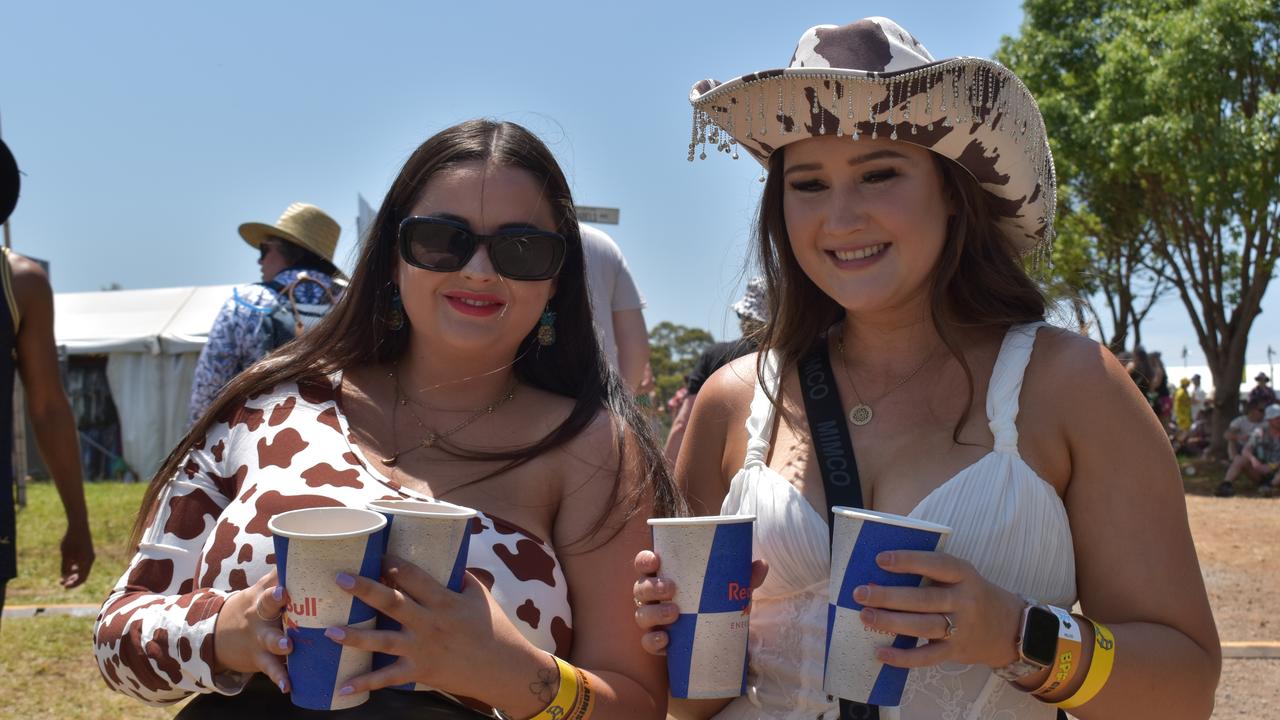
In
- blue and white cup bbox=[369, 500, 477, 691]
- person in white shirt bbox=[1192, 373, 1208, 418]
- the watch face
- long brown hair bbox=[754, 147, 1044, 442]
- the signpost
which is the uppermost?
the signpost

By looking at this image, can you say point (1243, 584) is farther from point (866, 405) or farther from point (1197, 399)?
point (1197, 399)

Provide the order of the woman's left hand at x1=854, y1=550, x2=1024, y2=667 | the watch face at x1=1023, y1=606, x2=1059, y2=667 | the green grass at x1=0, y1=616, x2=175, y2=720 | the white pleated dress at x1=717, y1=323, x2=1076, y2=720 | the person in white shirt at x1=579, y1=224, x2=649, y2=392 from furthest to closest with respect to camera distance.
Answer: the person in white shirt at x1=579, y1=224, x2=649, y2=392
the green grass at x1=0, y1=616, x2=175, y2=720
the white pleated dress at x1=717, y1=323, x2=1076, y2=720
the watch face at x1=1023, y1=606, x2=1059, y2=667
the woman's left hand at x1=854, y1=550, x2=1024, y2=667

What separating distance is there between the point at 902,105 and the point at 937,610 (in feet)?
3.44

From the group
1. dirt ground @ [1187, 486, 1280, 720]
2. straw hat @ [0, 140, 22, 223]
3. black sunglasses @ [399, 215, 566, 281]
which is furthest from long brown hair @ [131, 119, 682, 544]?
dirt ground @ [1187, 486, 1280, 720]

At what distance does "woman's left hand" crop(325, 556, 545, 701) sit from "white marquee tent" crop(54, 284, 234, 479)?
18.4m

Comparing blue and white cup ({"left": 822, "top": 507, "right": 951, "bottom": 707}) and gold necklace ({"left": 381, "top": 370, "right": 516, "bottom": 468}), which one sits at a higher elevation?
gold necklace ({"left": 381, "top": 370, "right": 516, "bottom": 468})

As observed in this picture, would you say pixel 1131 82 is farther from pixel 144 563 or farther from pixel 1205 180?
pixel 144 563

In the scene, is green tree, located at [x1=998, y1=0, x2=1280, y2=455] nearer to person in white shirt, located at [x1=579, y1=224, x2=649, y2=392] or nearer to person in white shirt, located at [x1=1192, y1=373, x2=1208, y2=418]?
person in white shirt, located at [x1=1192, y1=373, x2=1208, y2=418]

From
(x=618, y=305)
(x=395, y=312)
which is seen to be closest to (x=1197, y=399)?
(x=618, y=305)

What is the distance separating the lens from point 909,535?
71.6 inches

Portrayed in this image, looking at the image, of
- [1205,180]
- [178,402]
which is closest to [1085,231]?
[1205,180]

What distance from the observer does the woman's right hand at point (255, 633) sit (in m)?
1.75

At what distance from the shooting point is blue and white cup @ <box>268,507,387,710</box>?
5.52 ft

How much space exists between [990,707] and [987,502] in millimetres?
407
